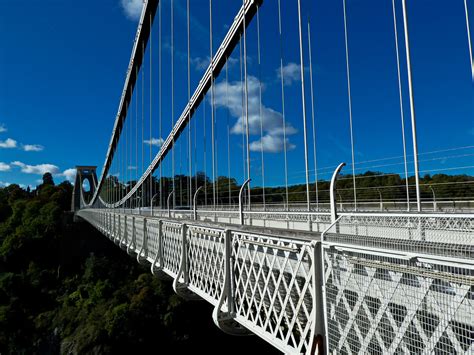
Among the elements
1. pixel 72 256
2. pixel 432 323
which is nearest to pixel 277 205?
pixel 432 323

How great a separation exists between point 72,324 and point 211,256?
79.7 feet

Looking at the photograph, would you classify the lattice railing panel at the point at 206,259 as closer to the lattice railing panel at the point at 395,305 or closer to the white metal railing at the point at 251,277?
the white metal railing at the point at 251,277

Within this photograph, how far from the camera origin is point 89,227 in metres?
45.2

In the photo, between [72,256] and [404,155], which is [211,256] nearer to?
[404,155]

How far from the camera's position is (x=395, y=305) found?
1.99m

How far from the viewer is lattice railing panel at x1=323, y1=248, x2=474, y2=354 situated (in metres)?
1.67

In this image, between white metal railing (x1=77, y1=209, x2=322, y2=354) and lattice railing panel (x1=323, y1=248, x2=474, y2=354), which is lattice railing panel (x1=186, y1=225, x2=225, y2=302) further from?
lattice railing panel (x1=323, y1=248, x2=474, y2=354)

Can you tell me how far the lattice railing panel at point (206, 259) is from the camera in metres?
4.09

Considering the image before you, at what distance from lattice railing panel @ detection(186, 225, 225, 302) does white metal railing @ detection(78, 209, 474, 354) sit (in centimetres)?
3

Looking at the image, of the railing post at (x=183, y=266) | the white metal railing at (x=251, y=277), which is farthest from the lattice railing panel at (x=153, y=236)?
the railing post at (x=183, y=266)

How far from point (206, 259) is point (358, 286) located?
2.63m

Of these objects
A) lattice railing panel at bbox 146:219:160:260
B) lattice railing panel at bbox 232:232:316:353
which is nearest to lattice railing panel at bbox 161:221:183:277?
lattice railing panel at bbox 146:219:160:260

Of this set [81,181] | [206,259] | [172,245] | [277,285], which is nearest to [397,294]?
[277,285]

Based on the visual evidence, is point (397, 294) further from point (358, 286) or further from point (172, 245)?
point (172, 245)
